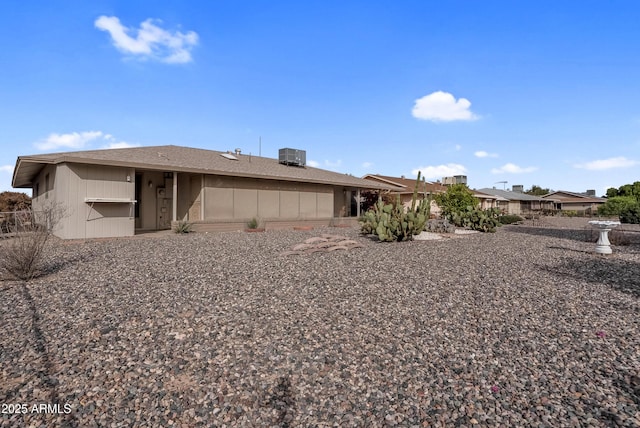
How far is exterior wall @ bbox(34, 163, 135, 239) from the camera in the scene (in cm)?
1213

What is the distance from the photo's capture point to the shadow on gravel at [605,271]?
6.82 meters

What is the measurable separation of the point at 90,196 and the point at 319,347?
1210 cm

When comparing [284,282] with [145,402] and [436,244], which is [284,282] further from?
[436,244]

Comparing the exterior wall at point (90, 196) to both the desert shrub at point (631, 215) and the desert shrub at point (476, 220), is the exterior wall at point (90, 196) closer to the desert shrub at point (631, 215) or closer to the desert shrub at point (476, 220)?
the desert shrub at point (476, 220)

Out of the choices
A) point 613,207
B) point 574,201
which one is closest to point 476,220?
point 613,207

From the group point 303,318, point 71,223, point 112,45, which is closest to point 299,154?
point 112,45

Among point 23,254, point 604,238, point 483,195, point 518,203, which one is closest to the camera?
point 23,254

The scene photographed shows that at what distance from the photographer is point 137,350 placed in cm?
386

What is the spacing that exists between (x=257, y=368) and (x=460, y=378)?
1998mm

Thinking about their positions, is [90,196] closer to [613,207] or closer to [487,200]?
[487,200]

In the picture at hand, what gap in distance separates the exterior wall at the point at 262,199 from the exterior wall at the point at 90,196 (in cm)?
338

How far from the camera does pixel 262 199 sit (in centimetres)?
1833

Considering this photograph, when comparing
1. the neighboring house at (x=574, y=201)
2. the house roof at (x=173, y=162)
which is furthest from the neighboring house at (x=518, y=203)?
the house roof at (x=173, y=162)

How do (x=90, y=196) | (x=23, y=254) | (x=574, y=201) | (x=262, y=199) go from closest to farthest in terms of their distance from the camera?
(x=23, y=254) < (x=90, y=196) < (x=262, y=199) < (x=574, y=201)
